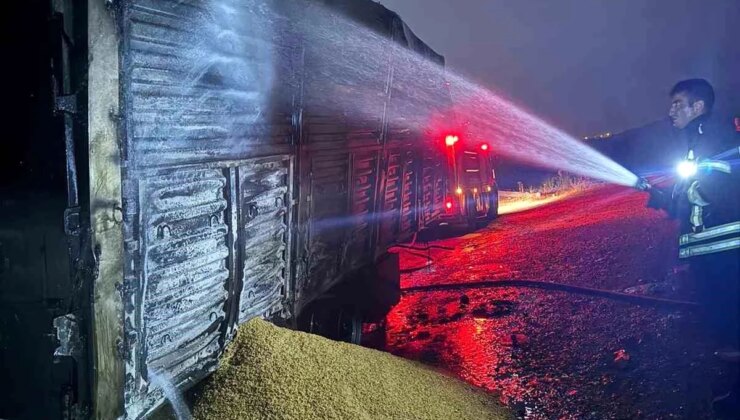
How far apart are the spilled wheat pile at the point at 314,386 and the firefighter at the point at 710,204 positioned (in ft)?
9.00

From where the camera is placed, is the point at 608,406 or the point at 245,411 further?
the point at 608,406

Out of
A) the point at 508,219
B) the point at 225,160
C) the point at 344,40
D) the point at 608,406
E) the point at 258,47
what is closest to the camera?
the point at 225,160

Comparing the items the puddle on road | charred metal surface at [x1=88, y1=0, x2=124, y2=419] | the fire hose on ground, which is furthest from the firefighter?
charred metal surface at [x1=88, y1=0, x2=124, y2=419]

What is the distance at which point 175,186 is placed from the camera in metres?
2.40

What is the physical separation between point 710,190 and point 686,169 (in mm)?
295

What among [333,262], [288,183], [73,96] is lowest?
[333,262]

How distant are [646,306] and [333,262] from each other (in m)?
4.11

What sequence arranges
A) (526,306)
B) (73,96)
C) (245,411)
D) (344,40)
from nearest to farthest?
(73,96)
(245,411)
(344,40)
(526,306)

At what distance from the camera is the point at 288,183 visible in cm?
349

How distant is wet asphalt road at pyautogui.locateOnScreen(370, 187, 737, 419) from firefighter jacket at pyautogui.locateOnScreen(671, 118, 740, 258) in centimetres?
108

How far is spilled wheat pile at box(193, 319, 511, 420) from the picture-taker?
265cm

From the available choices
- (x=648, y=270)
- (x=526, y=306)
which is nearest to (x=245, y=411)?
(x=526, y=306)

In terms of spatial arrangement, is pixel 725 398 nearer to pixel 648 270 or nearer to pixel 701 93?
pixel 701 93

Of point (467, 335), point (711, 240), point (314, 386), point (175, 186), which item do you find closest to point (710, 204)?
point (711, 240)
